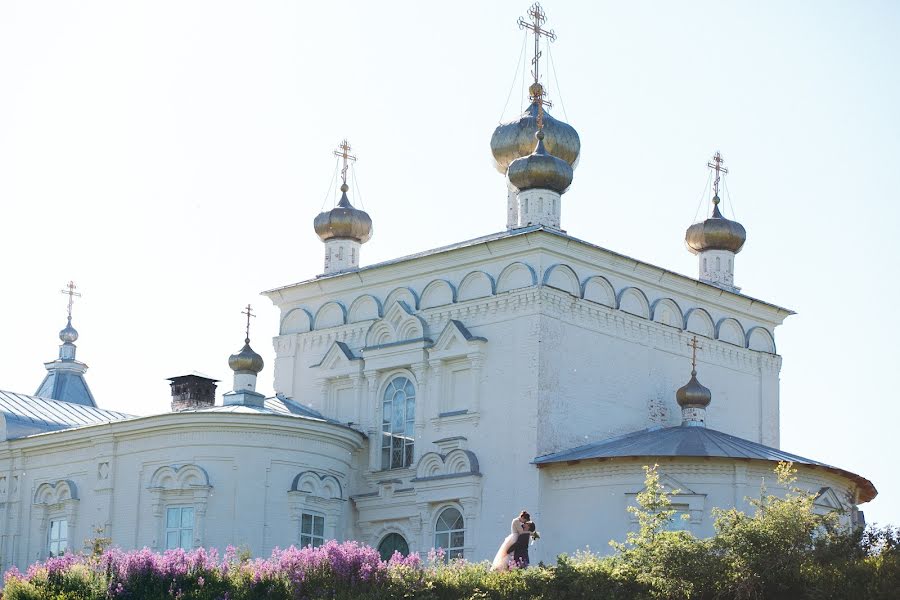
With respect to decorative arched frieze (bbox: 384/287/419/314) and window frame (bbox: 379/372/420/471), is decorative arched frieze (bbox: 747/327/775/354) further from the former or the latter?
window frame (bbox: 379/372/420/471)

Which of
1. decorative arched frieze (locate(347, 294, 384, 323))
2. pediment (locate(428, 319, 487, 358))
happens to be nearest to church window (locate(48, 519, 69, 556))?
decorative arched frieze (locate(347, 294, 384, 323))

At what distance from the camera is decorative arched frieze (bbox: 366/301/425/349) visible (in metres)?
21.6

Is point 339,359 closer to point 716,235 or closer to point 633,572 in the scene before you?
point 716,235

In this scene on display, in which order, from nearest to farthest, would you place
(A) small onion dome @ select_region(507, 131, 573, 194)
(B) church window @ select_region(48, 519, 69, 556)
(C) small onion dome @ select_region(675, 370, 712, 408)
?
1. (C) small onion dome @ select_region(675, 370, 712, 408)
2. (A) small onion dome @ select_region(507, 131, 573, 194)
3. (B) church window @ select_region(48, 519, 69, 556)

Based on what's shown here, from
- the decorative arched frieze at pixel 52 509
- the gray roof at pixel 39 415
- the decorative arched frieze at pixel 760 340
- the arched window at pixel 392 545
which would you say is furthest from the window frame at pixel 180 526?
the decorative arched frieze at pixel 760 340

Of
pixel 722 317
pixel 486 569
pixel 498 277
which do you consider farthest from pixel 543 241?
pixel 486 569

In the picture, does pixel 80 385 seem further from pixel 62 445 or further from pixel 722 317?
pixel 722 317

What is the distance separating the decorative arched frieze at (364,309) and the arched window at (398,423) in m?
1.12

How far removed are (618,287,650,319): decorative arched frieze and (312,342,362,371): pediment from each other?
3.83 m

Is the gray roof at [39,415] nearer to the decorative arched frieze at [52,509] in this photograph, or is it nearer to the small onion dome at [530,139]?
the decorative arched frieze at [52,509]

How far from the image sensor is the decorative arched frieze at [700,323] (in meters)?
22.3

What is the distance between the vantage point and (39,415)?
992 inches

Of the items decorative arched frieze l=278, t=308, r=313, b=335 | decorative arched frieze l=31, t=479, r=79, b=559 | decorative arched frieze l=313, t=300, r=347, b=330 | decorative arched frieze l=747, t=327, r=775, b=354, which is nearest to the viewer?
decorative arched frieze l=31, t=479, r=79, b=559

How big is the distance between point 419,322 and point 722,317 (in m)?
4.60
